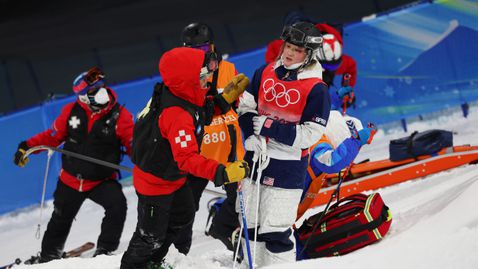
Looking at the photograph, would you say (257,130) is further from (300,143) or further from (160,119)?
(160,119)

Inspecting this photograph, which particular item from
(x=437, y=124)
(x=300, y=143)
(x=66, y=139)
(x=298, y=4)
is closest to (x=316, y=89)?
(x=300, y=143)

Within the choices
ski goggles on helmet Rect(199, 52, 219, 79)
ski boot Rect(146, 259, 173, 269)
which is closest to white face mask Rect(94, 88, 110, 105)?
ski boot Rect(146, 259, 173, 269)

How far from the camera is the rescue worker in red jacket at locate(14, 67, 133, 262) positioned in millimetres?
6465

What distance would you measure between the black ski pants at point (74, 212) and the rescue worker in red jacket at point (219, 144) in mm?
991

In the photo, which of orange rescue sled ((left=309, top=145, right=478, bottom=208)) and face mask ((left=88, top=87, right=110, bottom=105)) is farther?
orange rescue sled ((left=309, top=145, right=478, bottom=208))

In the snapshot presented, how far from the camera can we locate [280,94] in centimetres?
460

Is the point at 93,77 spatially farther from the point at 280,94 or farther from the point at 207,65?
the point at 280,94

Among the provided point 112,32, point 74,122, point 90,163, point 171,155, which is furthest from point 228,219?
point 112,32

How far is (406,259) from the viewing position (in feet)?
12.5

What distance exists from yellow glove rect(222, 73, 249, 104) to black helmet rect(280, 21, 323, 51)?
46cm

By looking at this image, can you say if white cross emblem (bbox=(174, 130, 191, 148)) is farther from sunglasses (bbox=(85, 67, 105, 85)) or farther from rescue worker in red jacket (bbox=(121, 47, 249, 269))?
sunglasses (bbox=(85, 67, 105, 85))

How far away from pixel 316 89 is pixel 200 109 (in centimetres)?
76

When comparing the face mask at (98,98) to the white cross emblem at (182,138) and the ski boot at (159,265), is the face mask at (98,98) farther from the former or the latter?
the white cross emblem at (182,138)

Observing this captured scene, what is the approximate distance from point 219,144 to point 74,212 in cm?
180
